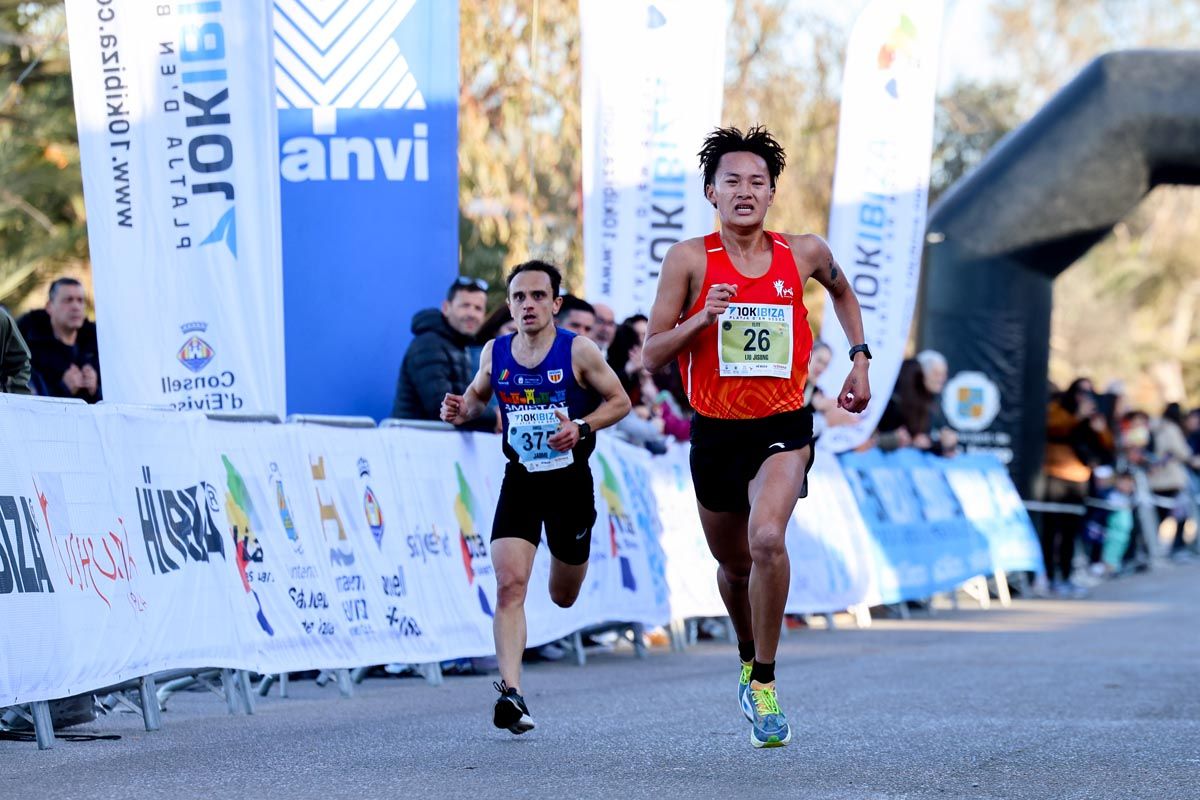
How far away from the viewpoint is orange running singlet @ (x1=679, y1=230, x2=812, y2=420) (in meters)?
7.78

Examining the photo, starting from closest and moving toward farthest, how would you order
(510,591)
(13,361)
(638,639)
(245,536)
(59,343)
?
(510,591) → (245,536) → (13,361) → (59,343) → (638,639)

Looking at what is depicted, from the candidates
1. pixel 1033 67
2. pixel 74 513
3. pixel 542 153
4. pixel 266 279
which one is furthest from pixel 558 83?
pixel 1033 67

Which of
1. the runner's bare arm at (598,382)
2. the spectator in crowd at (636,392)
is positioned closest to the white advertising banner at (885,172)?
the spectator in crowd at (636,392)

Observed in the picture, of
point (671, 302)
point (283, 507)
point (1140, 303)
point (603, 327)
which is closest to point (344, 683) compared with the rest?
point (283, 507)

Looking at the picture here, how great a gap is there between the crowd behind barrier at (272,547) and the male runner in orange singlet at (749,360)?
2.41 metres

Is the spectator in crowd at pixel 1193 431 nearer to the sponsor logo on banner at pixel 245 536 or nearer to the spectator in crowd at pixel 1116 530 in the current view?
the spectator in crowd at pixel 1116 530

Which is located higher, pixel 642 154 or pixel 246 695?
pixel 642 154

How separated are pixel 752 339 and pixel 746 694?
1325 millimetres

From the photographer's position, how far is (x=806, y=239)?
26.2 feet

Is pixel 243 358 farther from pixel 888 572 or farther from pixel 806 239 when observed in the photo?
pixel 888 572

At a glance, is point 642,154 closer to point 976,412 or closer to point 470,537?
point 470,537

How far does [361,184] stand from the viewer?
13.3 m

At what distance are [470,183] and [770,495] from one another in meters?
18.7

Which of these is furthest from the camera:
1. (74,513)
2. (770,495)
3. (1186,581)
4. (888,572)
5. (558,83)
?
(558,83)
